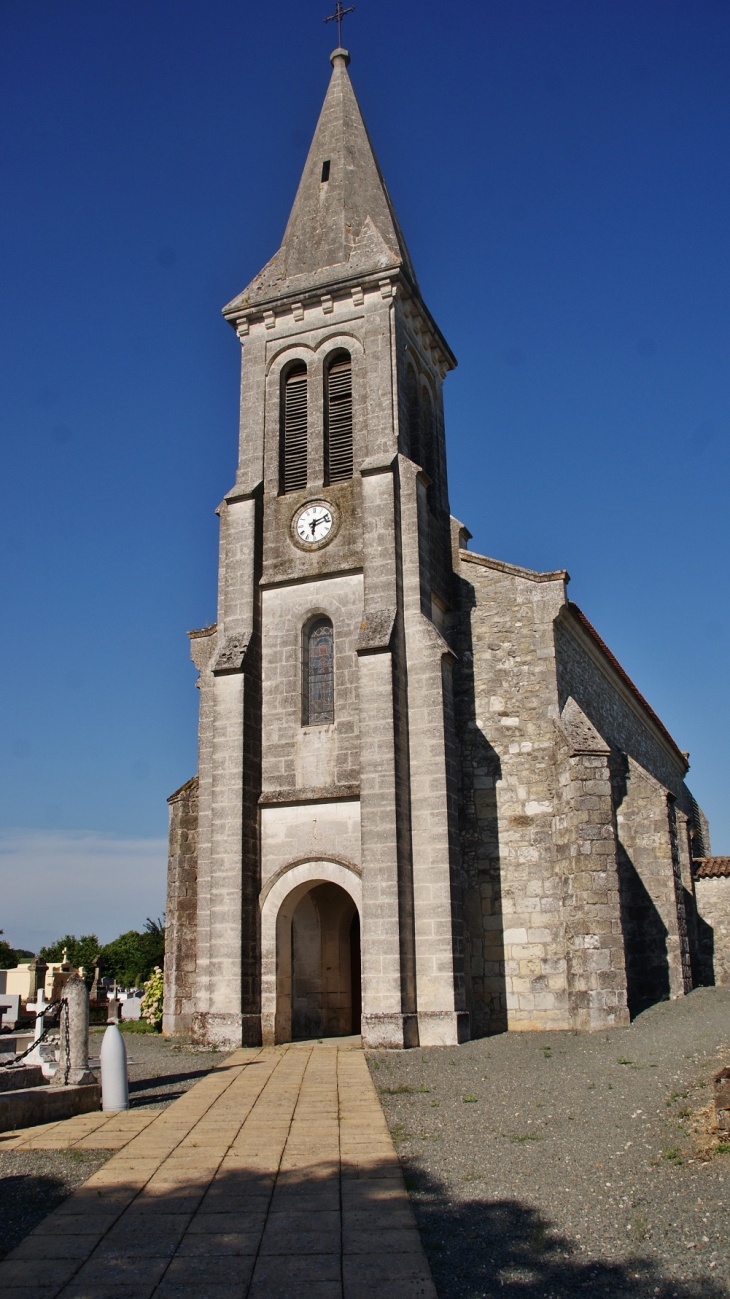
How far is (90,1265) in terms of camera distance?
5527mm

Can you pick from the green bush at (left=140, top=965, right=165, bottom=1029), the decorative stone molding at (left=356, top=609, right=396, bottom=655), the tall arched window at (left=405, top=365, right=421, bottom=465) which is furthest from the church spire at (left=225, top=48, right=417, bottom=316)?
the green bush at (left=140, top=965, right=165, bottom=1029)

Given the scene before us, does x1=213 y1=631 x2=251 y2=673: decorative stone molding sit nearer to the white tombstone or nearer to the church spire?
the church spire

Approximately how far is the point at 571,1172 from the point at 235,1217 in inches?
96.4

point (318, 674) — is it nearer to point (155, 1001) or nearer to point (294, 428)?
point (294, 428)

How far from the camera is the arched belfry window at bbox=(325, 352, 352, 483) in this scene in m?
19.7

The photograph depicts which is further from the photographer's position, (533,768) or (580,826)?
(533,768)

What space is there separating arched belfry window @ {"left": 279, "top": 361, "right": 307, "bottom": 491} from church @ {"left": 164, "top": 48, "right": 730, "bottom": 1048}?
1.9 inches

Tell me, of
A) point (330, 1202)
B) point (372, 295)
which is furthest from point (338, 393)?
point (330, 1202)

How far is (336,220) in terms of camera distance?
845 inches

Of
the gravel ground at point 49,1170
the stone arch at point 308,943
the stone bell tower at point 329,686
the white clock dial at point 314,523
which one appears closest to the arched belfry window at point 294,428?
the stone bell tower at point 329,686

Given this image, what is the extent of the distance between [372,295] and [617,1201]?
57.4 feet

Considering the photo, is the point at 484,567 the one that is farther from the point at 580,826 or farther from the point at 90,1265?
the point at 90,1265

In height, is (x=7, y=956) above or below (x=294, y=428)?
below

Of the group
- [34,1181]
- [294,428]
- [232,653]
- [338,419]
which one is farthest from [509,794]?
[34,1181]
